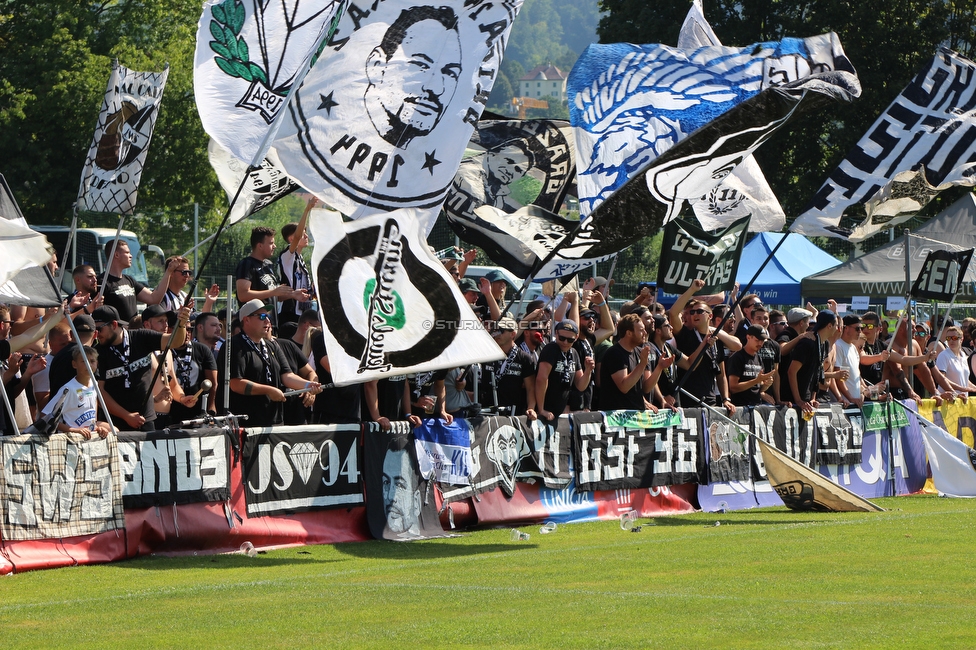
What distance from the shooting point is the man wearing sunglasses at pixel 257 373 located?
42.2ft


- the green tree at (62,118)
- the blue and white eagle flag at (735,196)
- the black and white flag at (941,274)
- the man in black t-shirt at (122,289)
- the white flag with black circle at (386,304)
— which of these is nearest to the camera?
the white flag with black circle at (386,304)

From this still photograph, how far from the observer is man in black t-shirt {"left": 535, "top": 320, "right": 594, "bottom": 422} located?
14773mm

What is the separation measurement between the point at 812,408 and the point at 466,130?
7.08 m

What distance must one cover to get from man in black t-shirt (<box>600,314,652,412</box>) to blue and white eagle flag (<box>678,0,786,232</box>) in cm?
225

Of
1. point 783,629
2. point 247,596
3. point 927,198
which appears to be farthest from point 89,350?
point 927,198

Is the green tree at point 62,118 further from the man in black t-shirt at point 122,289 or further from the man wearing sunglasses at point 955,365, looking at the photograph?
the man in black t-shirt at point 122,289

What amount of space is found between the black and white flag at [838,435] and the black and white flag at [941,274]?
2217 mm

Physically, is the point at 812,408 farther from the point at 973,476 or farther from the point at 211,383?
the point at 211,383

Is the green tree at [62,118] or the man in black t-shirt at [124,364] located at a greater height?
the green tree at [62,118]

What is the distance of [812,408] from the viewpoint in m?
17.6

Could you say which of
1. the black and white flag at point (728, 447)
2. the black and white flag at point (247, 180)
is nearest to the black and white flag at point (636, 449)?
the black and white flag at point (728, 447)

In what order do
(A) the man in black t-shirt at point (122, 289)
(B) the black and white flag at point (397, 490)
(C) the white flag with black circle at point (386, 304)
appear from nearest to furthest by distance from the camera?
(C) the white flag with black circle at point (386, 304), (B) the black and white flag at point (397, 490), (A) the man in black t-shirt at point (122, 289)

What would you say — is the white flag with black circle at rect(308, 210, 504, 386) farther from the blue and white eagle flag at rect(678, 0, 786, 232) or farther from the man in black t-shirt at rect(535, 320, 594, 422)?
the blue and white eagle flag at rect(678, 0, 786, 232)

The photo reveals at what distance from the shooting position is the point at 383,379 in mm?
13656
